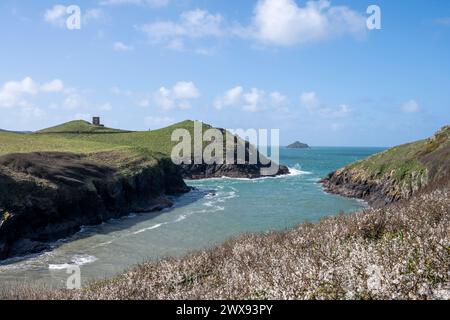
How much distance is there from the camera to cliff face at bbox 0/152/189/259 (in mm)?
39500

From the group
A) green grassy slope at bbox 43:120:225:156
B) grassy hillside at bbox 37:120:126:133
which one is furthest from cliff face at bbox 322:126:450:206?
grassy hillside at bbox 37:120:126:133

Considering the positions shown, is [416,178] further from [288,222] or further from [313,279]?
[313,279]

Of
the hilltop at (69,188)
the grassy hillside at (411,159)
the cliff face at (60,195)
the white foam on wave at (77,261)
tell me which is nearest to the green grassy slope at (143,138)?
the hilltop at (69,188)

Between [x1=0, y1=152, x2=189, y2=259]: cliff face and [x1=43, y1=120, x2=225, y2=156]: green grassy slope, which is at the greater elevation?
[x1=43, y1=120, x2=225, y2=156]: green grassy slope

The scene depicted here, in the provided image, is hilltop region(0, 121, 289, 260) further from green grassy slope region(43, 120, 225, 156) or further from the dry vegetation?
green grassy slope region(43, 120, 225, 156)

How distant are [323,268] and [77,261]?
2768 cm

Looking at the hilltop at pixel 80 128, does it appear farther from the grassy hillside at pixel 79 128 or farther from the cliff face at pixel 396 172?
the cliff face at pixel 396 172

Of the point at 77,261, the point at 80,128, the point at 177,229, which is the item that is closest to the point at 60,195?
the point at 177,229

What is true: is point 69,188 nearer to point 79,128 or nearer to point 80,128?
point 79,128

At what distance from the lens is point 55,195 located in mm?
46531
